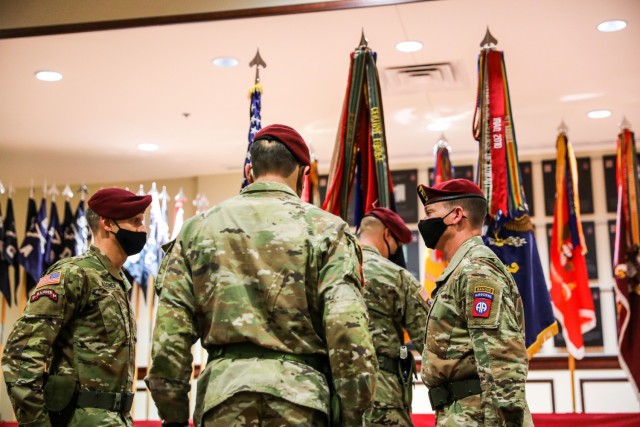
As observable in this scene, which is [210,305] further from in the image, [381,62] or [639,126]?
[639,126]

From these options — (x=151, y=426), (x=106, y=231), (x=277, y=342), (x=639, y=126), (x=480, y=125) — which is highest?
(x=639, y=126)

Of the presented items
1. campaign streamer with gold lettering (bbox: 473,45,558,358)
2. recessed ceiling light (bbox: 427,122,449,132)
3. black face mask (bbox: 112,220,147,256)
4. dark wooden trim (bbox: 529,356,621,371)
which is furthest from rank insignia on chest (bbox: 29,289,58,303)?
dark wooden trim (bbox: 529,356,621,371)

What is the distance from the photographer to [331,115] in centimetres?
714

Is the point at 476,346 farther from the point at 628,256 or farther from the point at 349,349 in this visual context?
the point at 628,256

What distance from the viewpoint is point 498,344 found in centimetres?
279

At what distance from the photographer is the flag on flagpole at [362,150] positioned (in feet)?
13.8

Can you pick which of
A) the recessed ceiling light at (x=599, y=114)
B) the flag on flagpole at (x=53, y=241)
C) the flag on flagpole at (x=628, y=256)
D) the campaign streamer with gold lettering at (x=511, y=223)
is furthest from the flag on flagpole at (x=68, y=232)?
the campaign streamer with gold lettering at (x=511, y=223)

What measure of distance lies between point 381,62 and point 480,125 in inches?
67.1

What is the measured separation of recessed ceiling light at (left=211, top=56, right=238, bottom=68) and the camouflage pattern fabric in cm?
403

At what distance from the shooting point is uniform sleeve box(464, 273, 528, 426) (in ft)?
8.96

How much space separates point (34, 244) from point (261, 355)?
6.69m

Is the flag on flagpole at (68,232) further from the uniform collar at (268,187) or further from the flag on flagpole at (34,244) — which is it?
the uniform collar at (268,187)

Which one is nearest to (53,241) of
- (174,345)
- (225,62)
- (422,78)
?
(225,62)

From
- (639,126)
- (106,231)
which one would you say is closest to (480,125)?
(106,231)
